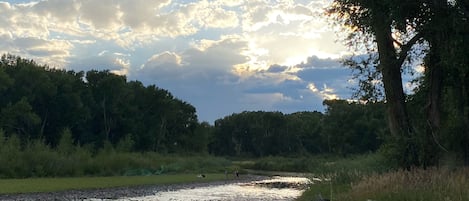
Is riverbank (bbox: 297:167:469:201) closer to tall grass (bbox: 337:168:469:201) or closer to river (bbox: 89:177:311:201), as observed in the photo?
tall grass (bbox: 337:168:469:201)

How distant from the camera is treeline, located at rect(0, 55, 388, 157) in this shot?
97.7 m

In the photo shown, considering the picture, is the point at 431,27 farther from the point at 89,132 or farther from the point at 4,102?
the point at 89,132

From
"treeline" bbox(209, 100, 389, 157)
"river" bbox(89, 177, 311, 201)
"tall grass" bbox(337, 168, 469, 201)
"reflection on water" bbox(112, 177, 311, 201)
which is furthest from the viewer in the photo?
"treeline" bbox(209, 100, 389, 157)

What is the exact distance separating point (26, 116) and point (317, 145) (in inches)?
3361

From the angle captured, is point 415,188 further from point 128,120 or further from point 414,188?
point 128,120

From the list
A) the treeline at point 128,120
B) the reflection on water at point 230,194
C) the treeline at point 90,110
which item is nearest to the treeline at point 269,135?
the treeline at point 128,120

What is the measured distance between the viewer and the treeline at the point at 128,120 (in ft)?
320

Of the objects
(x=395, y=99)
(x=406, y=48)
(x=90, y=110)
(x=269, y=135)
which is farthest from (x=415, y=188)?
(x=269, y=135)

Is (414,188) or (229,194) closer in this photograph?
(414,188)

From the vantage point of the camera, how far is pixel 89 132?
110 m

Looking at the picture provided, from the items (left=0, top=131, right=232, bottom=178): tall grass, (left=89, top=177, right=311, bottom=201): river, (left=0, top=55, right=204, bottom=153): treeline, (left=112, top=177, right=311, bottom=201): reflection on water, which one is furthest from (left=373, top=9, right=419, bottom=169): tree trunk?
(left=0, top=55, right=204, bottom=153): treeline

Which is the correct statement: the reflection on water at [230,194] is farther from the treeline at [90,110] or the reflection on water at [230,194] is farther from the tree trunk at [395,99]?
the treeline at [90,110]

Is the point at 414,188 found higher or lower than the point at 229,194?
higher

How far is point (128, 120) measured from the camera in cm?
11462
